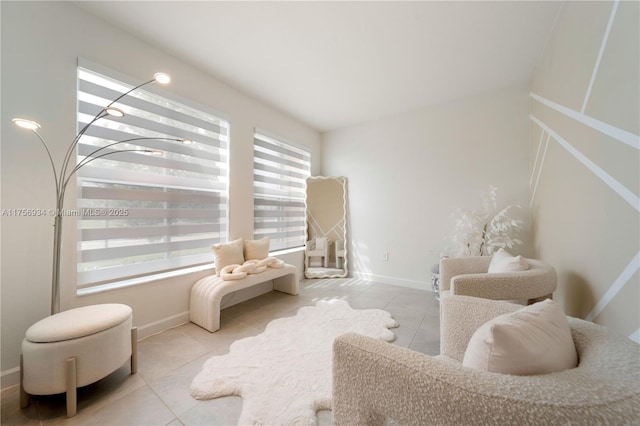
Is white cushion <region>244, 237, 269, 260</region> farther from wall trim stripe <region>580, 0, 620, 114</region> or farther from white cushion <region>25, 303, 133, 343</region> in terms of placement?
wall trim stripe <region>580, 0, 620, 114</region>

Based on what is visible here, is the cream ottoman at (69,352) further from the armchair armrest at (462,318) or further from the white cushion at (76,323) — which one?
the armchair armrest at (462,318)

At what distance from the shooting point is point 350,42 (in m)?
2.01

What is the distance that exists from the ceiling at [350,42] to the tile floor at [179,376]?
2.60 meters

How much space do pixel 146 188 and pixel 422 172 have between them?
330 cm

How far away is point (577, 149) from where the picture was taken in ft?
4.85

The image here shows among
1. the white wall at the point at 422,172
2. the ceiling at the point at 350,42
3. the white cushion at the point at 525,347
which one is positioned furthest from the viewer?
the white wall at the point at 422,172

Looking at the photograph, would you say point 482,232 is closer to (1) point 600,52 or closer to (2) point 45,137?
(1) point 600,52

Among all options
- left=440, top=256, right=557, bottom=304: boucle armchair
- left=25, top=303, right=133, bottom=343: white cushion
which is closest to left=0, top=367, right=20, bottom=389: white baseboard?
left=25, top=303, right=133, bottom=343: white cushion

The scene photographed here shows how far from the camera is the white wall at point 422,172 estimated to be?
107 inches

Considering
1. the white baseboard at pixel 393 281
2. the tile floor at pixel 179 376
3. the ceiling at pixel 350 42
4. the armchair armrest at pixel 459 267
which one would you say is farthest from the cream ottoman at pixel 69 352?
the white baseboard at pixel 393 281

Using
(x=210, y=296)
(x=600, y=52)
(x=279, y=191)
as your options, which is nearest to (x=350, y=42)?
(x=600, y=52)

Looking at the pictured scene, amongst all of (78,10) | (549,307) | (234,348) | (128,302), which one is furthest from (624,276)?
(78,10)

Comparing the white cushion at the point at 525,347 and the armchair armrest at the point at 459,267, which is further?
the armchair armrest at the point at 459,267

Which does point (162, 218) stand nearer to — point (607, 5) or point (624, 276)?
point (624, 276)
